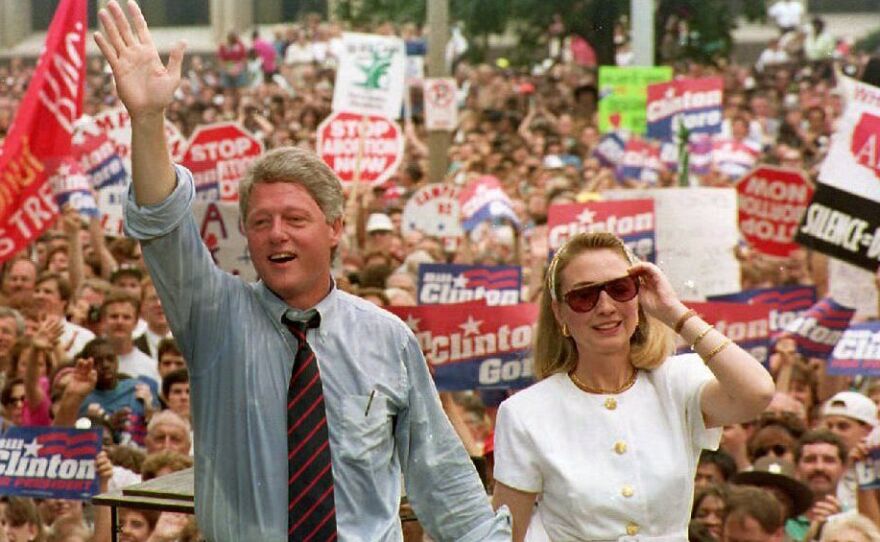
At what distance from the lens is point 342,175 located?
50.9 feet

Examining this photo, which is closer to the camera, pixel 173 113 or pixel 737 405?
pixel 737 405

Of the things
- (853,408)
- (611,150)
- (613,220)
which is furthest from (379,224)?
(853,408)

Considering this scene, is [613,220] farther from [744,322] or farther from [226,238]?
[226,238]

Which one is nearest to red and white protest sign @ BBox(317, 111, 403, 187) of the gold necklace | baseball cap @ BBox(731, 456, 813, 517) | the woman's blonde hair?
baseball cap @ BBox(731, 456, 813, 517)

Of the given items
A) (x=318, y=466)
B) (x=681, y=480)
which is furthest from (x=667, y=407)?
(x=318, y=466)

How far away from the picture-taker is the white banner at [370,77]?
16.2 metres

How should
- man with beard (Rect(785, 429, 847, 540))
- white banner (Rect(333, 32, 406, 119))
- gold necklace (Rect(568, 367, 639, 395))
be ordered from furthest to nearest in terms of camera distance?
white banner (Rect(333, 32, 406, 119)) → man with beard (Rect(785, 429, 847, 540)) → gold necklace (Rect(568, 367, 639, 395))

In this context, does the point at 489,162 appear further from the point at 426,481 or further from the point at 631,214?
the point at 426,481

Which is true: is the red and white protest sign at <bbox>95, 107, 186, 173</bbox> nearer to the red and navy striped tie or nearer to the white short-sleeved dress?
the white short-sleeved dress

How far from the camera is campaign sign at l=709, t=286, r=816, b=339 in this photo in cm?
1109

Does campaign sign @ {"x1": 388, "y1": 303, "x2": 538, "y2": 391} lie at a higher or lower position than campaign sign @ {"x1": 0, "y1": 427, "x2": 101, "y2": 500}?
higher

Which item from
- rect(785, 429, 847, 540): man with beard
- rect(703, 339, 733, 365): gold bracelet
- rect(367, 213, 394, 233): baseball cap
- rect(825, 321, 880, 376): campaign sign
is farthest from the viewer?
rect(367, 213, 394, 233): baseball cap

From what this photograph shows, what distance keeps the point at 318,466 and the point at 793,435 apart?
5137mm

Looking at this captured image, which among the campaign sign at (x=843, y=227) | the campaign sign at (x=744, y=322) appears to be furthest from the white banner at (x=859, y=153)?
the campaign sign at (x=744, y=322)
